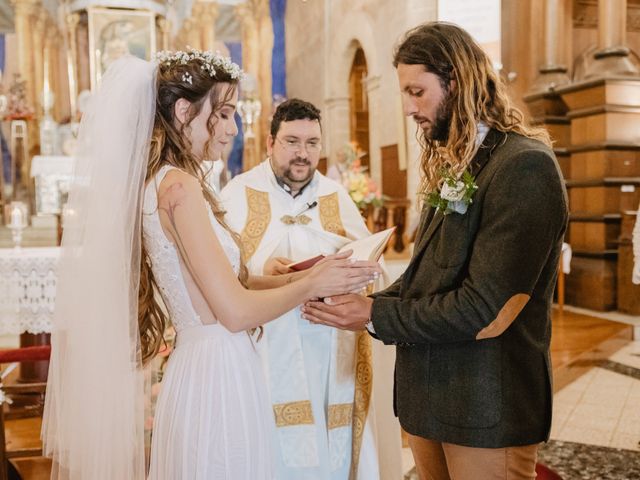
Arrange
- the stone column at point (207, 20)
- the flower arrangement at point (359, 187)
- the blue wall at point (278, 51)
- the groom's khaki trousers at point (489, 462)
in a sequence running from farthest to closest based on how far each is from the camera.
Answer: the blue wall at point (278, 51) < the stone column at point (207, 20) < the flower arrangement at point (359, 187) < the groom's khaki trousers at point (489, 462)

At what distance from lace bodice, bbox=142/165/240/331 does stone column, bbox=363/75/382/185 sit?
8.41 m

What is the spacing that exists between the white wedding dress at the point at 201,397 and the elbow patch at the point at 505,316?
713 millimetres

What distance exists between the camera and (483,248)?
1619 millimetres

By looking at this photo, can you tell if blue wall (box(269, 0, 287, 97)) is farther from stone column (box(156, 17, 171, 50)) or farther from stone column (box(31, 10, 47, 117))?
stone column (box(31, 10, 47, 117))

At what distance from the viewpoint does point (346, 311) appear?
1.99 metres

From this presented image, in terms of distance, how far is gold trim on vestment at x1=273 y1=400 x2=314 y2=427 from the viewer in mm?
2818

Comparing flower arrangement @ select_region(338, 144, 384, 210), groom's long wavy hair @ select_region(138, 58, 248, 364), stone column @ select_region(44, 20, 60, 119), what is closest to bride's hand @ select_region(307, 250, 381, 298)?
groom's long wavy hair @ select_region(138, 58, 248, 364)

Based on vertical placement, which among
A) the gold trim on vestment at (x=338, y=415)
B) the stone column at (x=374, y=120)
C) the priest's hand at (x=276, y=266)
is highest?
the stone column at (x=374, y=120)

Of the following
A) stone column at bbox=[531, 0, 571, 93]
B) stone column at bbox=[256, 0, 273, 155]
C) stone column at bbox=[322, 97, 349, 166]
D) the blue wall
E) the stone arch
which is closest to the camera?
stone column at bbox=[531, 0, 571, 93]

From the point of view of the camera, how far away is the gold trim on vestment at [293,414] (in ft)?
9.25

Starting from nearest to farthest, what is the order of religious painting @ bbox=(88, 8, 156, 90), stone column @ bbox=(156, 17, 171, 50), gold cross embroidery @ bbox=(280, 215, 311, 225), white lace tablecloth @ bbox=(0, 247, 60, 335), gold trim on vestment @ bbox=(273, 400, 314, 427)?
gold trim on vestment @ bbox=(273, 400, 314, 427), gold cross embroidery @ bbox=(280, 215, 311, 225), white lace tablecloth @ bbox=(0, 247, 60, 335), religious painting @ bbox=(88, 8, 156, 90), stone column @ bbox=(156, 17, 171, 50)

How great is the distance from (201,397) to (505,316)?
878 mm

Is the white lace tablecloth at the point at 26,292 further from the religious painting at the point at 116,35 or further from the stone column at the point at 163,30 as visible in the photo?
the stone column at the point at 163,30

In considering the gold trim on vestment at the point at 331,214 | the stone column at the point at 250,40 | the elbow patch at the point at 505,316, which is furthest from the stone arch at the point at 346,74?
the elbow patch at the point at 505,316
